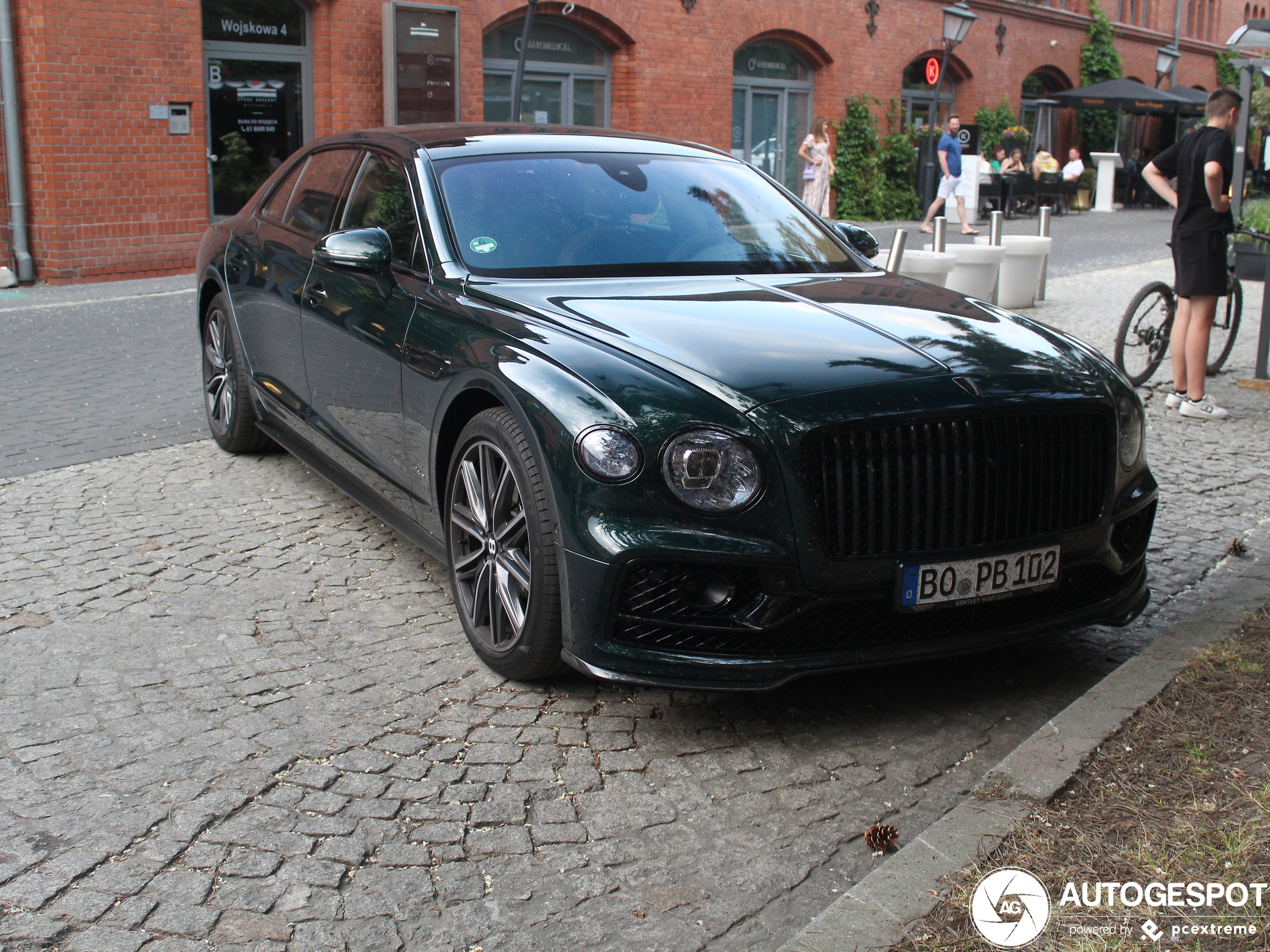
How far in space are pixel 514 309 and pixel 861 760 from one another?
1.63m

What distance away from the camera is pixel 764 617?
325cm

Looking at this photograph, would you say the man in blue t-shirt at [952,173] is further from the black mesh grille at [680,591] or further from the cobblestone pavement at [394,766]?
the black mesh grille at [680,591]

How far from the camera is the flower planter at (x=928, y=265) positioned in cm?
1090

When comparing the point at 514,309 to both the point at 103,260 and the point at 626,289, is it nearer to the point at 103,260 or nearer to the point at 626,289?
the point at 626,289

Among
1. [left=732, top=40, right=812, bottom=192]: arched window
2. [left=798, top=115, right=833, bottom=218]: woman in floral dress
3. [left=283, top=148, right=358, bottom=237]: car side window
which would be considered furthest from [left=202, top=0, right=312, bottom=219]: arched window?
[left=283, top=148, right=358, bottom=237]: car side window

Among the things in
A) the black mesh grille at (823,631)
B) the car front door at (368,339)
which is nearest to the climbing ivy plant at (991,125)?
the car front door at (368,339)

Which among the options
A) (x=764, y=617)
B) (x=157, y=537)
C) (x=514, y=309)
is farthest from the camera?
(x=157, y=537)

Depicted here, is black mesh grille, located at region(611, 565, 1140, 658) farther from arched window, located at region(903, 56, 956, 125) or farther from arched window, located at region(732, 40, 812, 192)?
arched window, located at region(903, 56, 956, 125)

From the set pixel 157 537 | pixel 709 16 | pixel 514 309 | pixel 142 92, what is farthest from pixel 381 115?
pixel 514 309

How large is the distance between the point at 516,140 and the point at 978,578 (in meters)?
2.52

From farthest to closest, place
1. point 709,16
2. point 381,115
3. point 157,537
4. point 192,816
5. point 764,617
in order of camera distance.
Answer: point 709,16 < point 381,115 < point 157,537 < point 764,617 < point 192,816

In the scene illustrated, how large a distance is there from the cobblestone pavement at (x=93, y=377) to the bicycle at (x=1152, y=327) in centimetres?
591

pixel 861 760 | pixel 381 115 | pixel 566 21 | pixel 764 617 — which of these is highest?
A: pixel 566 21

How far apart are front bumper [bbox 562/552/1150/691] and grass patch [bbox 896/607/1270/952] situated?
510mm
